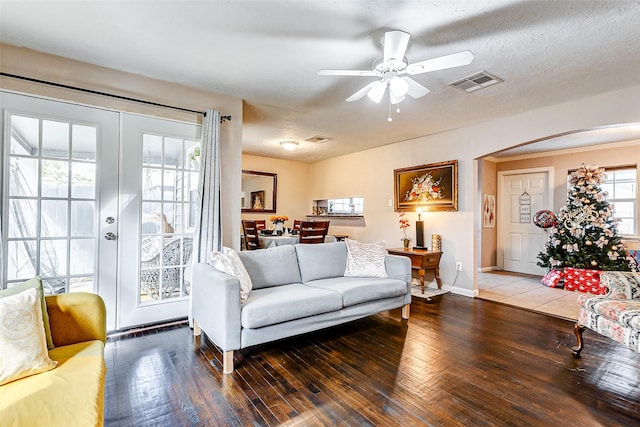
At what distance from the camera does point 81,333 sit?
5.84 feet

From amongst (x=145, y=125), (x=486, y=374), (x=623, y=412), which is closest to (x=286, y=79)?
(x=145, y=125)

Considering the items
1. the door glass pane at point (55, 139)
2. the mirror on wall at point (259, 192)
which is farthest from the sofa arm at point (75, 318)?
the mirror on wall at point (259, 192)

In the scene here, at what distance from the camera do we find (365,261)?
3.43 metres

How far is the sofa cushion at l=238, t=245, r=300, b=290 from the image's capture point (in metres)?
2.93

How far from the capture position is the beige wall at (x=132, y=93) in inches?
98.3

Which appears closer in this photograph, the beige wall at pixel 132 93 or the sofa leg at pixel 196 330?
the beige wall at pixel 132 93

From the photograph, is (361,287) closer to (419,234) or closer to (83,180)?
(419,234)

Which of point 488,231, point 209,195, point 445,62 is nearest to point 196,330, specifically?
point 209,195

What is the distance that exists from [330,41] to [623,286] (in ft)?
9.96

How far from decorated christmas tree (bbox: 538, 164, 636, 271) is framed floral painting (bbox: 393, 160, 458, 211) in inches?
83.7

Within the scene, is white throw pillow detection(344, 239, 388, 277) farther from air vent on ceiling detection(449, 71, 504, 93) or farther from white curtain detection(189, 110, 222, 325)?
air vent on ceiling detection(449, 71, 504, 93)

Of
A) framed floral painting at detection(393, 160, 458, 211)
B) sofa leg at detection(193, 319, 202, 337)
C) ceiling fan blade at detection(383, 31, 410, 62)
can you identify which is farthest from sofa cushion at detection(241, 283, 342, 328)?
framed floral painting at detection(393, 160, 458, 211)

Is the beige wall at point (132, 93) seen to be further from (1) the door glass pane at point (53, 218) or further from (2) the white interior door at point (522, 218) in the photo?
(2) the white interior door at point (522, 218)

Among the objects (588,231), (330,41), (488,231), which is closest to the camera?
(330,41)
